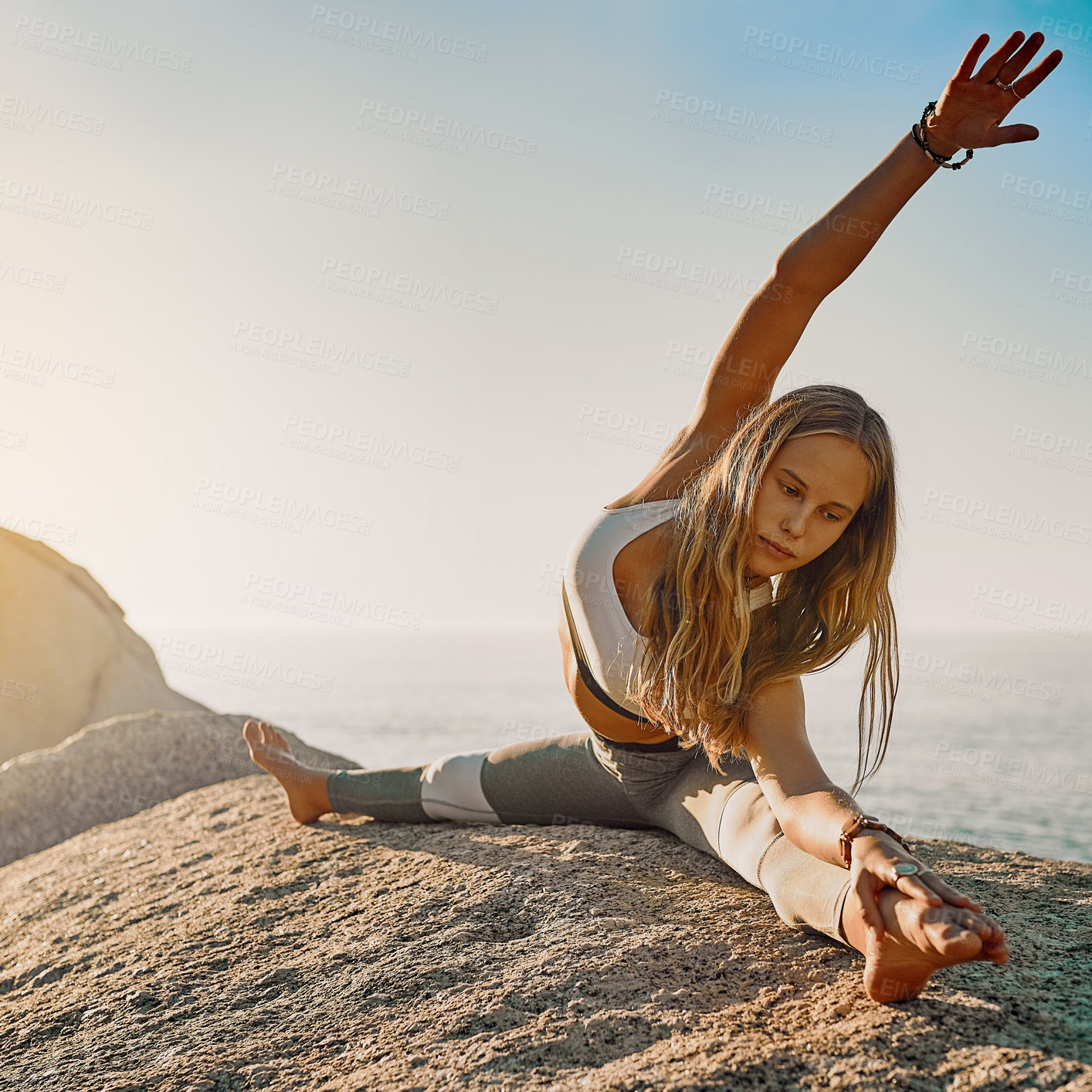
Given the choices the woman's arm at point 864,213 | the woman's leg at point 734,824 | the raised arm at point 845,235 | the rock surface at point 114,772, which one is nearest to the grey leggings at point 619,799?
the woman's leg at point 734,824

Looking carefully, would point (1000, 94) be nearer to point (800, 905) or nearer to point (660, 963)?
point (800, 905)

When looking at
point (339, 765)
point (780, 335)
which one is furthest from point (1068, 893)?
point (339, 765)

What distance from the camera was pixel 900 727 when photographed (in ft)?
129

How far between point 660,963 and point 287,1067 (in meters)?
0.96

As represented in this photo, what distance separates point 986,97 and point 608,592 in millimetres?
1800

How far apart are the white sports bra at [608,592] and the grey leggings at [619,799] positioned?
0.51m

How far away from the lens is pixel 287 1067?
2020 mm

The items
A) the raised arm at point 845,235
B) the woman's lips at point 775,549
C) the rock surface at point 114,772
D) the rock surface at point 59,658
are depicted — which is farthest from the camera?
the rock surface at point 59,658

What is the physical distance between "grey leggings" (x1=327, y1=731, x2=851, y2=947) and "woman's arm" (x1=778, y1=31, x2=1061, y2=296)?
5.50 feet

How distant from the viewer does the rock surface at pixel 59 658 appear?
686 centimetres

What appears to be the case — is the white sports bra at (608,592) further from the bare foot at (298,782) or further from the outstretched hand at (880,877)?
the bare foot at (298,782)

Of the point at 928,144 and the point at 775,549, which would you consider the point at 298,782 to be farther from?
the point at 928,144

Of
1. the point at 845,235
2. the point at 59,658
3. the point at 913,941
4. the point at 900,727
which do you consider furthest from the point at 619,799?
the point at 900,727

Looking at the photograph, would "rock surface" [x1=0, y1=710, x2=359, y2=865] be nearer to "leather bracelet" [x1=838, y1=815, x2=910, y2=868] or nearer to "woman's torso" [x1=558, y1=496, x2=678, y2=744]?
"woman's torso" [x1=558, y1=496, x2=678, y2=744]
